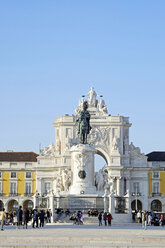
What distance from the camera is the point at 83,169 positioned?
4534cm

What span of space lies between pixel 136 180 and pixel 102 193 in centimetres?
5747

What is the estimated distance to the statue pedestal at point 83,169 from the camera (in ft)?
148

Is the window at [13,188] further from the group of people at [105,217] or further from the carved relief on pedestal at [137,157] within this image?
the group of people at [105,217]

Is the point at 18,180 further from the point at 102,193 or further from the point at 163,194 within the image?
the point at 102,193

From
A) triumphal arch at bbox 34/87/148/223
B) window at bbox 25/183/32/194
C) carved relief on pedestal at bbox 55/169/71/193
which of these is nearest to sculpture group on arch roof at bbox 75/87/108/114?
triumphal arch at bbox 34/87/148/223

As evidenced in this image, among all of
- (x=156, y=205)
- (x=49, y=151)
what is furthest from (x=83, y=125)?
(x=156, y=205)

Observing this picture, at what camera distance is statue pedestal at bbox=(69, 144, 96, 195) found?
148 feet

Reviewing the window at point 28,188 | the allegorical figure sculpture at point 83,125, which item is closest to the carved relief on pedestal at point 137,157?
the window at point 28,188

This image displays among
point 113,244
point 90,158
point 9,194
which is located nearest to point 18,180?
point 9,194

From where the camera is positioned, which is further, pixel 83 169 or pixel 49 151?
pixel 49 151

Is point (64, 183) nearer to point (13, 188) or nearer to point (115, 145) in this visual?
point (115, 145)

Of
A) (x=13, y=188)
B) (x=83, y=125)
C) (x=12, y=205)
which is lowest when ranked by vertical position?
(x=12, y=205)

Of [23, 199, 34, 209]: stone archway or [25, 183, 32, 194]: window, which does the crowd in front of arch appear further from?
[25, 183, 32, 194]: window

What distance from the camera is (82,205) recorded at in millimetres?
43781
